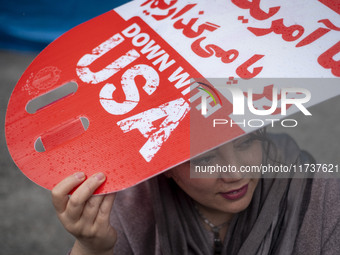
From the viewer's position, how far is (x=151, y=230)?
4.27ft

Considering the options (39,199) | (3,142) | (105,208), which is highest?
(3,142)

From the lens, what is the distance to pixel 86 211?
0.94 meters

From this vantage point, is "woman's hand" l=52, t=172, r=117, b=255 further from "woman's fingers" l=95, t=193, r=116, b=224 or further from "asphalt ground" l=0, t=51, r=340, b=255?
"asphalt ground" l=0, t=51, r=340, b=255

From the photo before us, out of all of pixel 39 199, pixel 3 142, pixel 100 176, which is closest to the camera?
pixel 100 176

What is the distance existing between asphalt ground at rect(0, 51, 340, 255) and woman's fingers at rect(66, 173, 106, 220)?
138 cm

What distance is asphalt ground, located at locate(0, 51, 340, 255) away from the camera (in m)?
2.26

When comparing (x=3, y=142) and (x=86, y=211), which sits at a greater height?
(x=3, y=142)

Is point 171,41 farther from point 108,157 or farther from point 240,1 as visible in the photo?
point 108,157

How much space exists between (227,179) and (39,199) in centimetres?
177

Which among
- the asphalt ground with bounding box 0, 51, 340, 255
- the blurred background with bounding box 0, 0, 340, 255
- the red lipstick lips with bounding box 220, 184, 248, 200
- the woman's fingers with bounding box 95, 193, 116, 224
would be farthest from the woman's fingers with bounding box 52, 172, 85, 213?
the asphalt ground with bounding box 0, 51, 340, 255

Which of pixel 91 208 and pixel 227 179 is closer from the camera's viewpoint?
pixel 91 208

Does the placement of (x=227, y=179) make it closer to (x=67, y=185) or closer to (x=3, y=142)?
(x=67, y=185)

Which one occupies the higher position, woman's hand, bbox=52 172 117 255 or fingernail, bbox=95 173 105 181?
fingernail, bbox=95 173 105 181

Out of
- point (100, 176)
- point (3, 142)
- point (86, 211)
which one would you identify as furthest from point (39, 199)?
point (100, 176)
